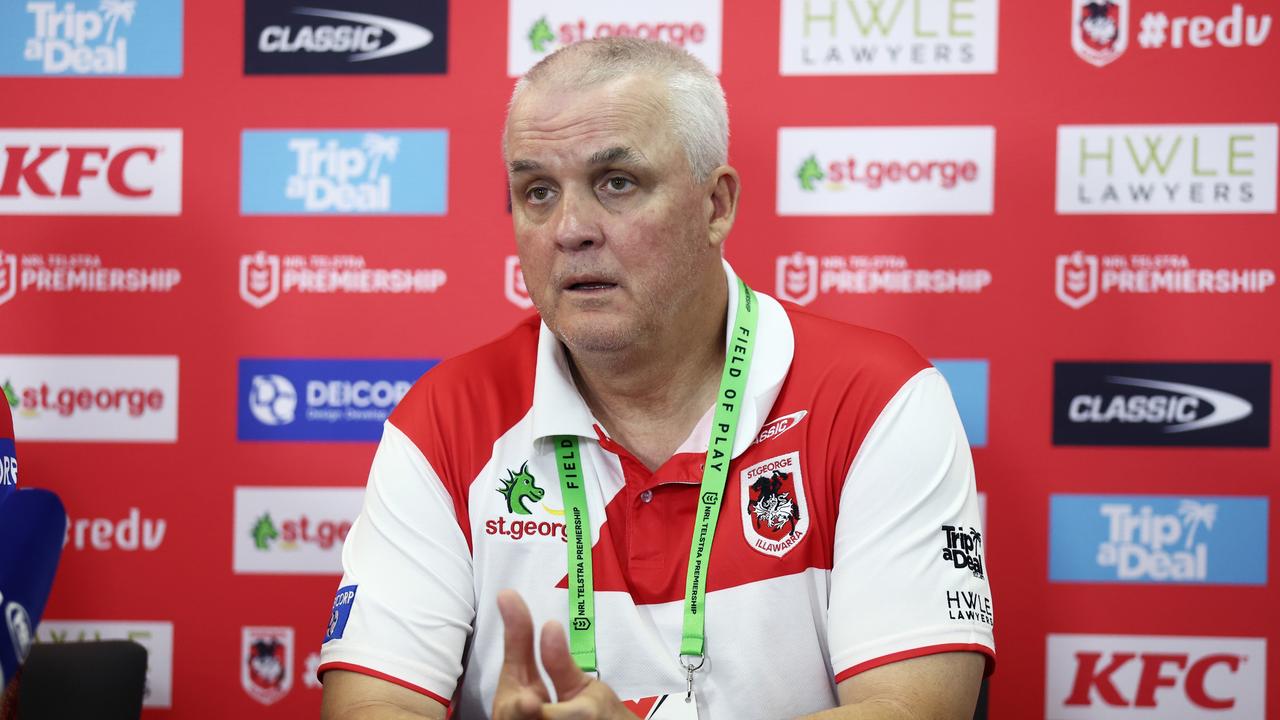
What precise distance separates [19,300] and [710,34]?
149 cm

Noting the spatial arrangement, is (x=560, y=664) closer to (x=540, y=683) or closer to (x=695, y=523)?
(x=540, y=683)

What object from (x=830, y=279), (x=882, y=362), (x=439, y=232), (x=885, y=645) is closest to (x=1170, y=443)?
(x=830, y=279)

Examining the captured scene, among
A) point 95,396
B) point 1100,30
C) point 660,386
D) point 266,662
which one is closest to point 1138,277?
point 1100,30

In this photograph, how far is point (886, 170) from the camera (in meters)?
2.16

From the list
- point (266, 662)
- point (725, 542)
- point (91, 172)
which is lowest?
point (266, 662)

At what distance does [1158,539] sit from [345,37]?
1862mm

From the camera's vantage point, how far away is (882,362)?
5.03 ft

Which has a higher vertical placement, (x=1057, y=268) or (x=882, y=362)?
(x=1057, y=268)

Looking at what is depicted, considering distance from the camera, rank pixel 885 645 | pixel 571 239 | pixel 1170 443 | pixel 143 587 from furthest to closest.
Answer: pixel 143 587 → pixel 1170 443 → pixel 571 239 → pixel 885 645

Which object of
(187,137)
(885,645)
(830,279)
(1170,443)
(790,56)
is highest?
(790,56)

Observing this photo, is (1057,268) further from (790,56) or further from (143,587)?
(143,587)

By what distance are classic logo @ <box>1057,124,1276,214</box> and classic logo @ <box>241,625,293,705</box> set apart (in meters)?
1.76

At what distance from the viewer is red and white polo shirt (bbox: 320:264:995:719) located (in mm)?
1407

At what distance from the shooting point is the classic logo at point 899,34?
7.06 feet
